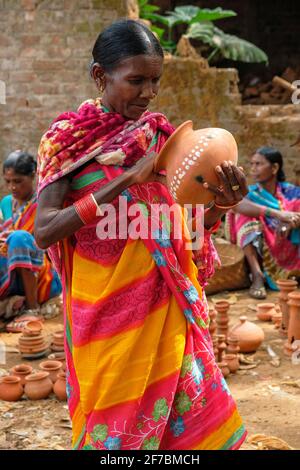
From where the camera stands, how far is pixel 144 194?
2.44 meters

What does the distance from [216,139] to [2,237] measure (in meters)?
4.10

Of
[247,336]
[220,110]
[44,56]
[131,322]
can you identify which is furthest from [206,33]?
[131,322]

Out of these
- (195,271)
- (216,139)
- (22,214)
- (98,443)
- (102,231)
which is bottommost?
(22,214)

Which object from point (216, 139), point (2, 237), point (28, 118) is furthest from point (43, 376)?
point (28, 118)

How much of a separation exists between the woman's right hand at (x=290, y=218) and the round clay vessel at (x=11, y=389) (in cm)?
332

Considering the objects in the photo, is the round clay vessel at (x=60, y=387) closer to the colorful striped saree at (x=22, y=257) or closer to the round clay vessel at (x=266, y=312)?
the colorful striped saree at (x=22, y=257)

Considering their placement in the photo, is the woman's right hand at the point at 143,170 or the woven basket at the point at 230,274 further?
the woven basket at the point at 230,274

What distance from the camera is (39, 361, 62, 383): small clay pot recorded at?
15.0 ft

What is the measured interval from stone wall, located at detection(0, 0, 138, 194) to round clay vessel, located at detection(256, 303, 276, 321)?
12.2 ft

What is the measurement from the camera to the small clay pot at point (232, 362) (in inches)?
189

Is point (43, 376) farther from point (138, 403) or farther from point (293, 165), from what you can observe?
point (293, 165)

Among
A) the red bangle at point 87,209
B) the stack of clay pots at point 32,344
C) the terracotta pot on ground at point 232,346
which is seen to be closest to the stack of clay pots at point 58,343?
the stack of clay pots at point 32,344

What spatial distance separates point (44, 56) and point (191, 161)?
664 centimetres

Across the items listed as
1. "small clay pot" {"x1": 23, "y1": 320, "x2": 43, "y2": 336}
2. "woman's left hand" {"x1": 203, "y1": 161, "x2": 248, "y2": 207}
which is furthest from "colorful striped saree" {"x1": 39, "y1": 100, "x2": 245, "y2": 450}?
"small clay pot" {"x1": 23, "y1": 320, "x2": 43, "y2": 336}
